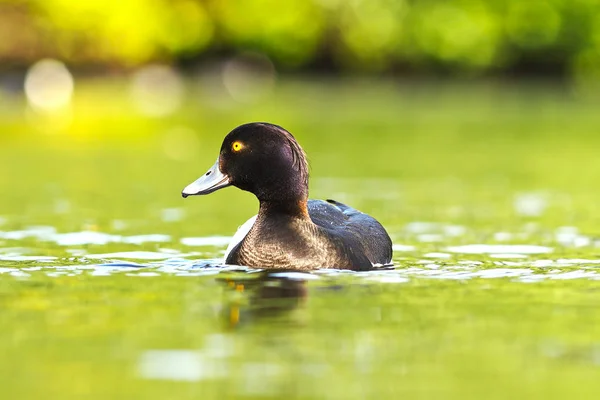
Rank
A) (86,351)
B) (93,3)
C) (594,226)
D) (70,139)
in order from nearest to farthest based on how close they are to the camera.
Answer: (86,351)
(594,226)
(70,139)
(93,3)

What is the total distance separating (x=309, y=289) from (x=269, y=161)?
120 cm

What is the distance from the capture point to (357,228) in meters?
9.49

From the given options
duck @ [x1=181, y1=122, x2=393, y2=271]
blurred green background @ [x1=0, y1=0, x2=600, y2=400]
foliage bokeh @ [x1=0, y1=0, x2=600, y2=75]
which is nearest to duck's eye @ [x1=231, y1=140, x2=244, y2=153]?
duck @ [x1=181, y1=122, x2=393, y2=271]

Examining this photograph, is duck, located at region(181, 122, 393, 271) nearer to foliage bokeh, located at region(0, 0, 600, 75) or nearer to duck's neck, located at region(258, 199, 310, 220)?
duck's neck, located at region(258, 199, 310, 220)

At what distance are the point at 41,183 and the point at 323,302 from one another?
31.0 feet

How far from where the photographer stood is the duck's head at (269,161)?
29.2ft

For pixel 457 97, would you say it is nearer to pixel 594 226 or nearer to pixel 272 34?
pixel 272 34

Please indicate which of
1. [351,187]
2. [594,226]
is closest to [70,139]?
[351,187]

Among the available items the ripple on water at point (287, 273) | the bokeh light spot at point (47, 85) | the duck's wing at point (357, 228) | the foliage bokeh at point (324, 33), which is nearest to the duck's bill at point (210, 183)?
the ripple on water at point (287, 273)

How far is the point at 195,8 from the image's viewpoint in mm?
68250

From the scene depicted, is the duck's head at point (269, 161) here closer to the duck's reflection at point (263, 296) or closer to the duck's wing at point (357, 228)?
the duck's wing at point (357, 228)

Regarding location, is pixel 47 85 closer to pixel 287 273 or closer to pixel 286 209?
pixel 286 209

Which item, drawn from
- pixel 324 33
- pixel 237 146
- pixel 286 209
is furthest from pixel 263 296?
pixel 324 33

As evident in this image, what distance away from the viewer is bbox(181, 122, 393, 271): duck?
874 cm
